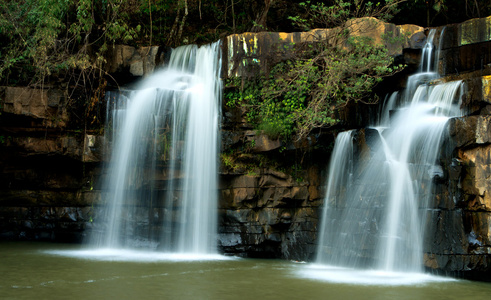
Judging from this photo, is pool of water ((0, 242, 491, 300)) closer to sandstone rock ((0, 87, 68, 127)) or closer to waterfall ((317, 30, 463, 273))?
waterfall ((317, 30, 463, 273))

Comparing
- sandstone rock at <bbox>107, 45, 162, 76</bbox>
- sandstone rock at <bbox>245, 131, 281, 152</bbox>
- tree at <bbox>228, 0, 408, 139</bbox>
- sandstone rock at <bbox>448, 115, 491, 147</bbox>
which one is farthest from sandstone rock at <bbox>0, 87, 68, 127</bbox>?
sandstone rock at <bbox>448, 115, 491, 147</bbox>

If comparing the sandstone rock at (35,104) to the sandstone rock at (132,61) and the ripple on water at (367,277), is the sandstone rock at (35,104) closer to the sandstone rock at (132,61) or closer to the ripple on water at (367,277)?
the sandstone rock at (132,61)

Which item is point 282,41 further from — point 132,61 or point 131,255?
point 131,255

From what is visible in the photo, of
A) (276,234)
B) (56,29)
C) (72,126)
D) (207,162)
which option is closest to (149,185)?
(207,162)

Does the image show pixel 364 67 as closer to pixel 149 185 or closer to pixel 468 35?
pixel 468 35

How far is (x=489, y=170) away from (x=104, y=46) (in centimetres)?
1066

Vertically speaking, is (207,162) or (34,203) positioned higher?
(207,162)

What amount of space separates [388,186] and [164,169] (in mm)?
5917

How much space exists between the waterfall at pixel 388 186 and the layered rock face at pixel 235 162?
0.61 meters

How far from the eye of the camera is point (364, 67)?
12.0 m

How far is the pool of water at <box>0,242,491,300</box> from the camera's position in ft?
23.9

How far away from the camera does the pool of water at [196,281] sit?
7.28 meters

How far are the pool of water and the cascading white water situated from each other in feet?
5.06

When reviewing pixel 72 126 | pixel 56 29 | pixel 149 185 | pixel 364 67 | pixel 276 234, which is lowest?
pixel 276 234
